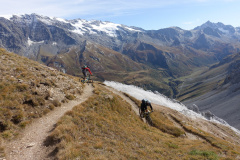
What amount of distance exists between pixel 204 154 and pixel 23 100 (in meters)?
20.6

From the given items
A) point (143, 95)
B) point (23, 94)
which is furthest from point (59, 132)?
point (143, 95)

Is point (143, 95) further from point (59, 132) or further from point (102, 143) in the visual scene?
point (59, 132)

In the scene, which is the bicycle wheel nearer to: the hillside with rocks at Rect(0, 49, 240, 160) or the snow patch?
the hillside with rocks at Rect(0, 49, 240, 160)

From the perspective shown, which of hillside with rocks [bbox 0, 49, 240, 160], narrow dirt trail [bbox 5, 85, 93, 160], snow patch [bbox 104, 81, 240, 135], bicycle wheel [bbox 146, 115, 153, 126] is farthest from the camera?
snow patch [bbox 104, 81, 240, 135]

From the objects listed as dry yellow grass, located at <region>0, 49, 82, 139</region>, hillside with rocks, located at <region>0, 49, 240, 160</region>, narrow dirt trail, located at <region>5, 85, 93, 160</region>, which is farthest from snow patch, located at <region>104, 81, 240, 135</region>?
narrow dirt trail, located at <region>5, 85, 93, 160</region>

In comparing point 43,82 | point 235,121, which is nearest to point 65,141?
point 43,82

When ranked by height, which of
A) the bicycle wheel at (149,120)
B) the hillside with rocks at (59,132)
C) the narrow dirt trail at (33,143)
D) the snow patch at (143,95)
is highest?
the hillside with rocks at (59,132)

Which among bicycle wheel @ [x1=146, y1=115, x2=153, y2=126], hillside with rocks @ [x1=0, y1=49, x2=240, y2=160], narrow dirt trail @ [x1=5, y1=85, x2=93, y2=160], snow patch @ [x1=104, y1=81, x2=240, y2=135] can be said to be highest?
hillside with rocks @ [x1=0, y1=49, x2=240, y2=160]

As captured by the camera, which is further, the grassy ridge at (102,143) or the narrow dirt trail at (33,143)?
the grassy ridge at (102,143)

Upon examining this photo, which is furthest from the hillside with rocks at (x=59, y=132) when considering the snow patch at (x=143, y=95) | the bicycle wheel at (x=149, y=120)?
the snow patch at (x=143, y=95)

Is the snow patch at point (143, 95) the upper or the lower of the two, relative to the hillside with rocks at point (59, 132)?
lower

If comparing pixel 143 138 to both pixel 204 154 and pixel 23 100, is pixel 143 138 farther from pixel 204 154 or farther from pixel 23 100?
pixel 23 100

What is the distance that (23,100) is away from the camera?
17.4 m

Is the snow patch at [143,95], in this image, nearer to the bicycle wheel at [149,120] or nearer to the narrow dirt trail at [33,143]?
the bicycle wheel at [149,120]
